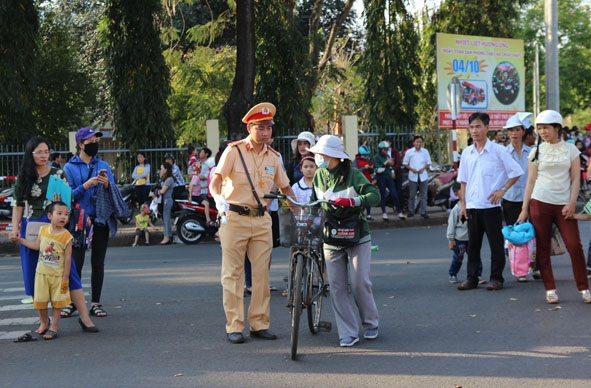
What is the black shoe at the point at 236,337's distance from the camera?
7.95m

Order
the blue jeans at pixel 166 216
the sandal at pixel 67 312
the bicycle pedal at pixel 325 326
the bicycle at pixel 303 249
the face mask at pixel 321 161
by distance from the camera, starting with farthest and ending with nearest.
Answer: the blue jeans at pixel 166 216
the sandal at pixel 67 312
the bicycle pedal at pixel 325 326
the face mask at pixel 321 161
the bicycle at pixel 303 249

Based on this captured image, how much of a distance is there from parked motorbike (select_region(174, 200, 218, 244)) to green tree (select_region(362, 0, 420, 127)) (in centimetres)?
1019

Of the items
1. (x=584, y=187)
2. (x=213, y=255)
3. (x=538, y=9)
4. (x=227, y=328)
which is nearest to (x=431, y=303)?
(x=227, y=328)

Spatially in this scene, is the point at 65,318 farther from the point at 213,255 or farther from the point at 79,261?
the point at 213,255

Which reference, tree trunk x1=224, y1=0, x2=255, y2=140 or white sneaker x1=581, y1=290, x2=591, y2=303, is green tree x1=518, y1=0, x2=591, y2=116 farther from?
white sneaker x1=581, y1=290, x2=591, y2=303

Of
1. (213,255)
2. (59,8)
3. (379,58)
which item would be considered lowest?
(213,255)

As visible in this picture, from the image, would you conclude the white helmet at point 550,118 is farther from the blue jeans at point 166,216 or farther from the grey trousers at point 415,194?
the grey trousers at point 415,194

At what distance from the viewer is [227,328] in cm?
804

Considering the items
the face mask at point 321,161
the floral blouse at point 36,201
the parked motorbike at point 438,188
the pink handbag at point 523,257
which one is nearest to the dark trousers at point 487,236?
the pink handbag at point 523,257

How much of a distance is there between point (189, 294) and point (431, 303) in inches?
115

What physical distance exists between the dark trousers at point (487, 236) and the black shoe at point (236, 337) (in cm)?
355

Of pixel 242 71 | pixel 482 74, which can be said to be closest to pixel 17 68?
pixel 242 71

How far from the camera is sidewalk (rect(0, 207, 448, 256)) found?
1880 centimetres

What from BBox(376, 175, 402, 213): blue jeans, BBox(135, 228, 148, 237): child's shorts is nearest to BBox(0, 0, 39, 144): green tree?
BBox(135, 228, 148, 237): child's shorts
